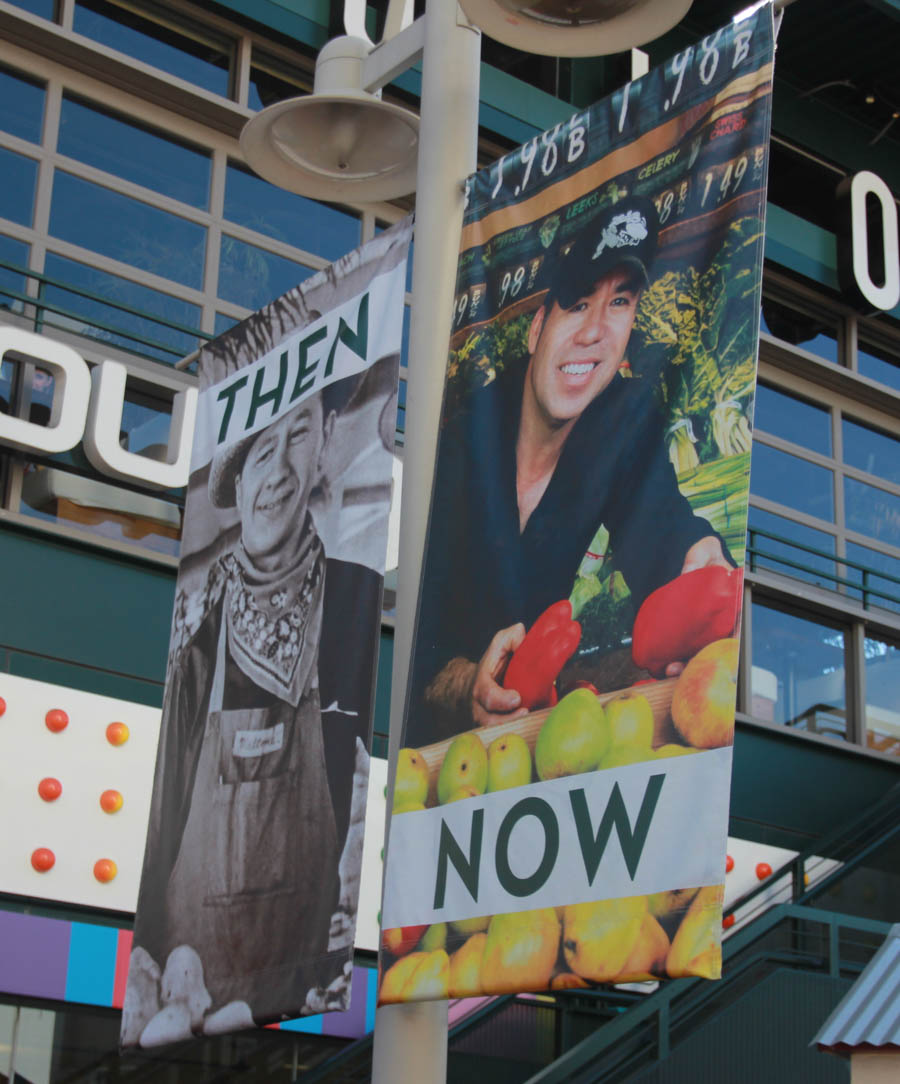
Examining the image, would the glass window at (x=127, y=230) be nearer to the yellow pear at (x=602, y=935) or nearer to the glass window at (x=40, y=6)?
the glass window at (x=40, y=6)

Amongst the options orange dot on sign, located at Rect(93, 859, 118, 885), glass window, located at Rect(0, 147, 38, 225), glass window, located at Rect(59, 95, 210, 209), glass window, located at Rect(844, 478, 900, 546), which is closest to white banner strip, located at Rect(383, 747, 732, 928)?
orange dot on sign, located at Rect(93, 859, 118, 885)

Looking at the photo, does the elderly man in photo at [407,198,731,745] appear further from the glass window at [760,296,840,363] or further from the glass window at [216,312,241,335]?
the glass window at [760,296,840,363]

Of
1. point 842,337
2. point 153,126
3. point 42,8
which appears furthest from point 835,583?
point 42,8

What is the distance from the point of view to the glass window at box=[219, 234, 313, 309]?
14.6m

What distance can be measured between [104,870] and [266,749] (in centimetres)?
530

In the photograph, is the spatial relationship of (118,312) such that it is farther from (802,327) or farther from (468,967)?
(802,327)

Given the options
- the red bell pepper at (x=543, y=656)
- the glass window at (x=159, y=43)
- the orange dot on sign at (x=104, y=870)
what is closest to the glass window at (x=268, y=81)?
the glass window at (x=159, y=43)

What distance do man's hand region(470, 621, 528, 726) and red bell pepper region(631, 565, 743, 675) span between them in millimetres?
545

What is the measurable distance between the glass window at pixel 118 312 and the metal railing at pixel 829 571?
6854 millimetres

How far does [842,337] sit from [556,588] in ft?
50.6

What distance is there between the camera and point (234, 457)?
7293 millimetres

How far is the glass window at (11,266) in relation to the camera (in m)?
12.6

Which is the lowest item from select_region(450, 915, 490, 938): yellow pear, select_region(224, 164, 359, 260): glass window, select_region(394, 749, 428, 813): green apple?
select_region(450, 915, 490, 938): yellow pear

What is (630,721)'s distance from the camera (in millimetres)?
5129
